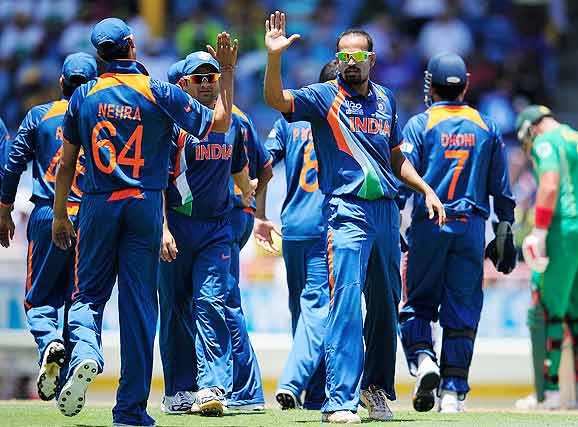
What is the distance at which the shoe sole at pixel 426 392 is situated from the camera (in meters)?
10.4

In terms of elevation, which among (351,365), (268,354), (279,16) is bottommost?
(268,354)

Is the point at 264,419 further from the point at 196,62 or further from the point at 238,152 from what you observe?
the point at 196,62

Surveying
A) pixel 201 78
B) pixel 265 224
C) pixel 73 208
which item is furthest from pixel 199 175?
pixel 265 224

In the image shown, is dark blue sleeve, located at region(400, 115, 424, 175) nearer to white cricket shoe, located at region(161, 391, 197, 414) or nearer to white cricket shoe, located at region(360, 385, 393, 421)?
white cricket shoe, located at region(360, 385, 393, 421)

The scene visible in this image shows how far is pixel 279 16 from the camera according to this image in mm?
8805

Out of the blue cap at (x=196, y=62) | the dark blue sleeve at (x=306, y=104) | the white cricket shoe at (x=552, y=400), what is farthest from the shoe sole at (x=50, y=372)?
the white cricket shoe at (x=552, y=400)

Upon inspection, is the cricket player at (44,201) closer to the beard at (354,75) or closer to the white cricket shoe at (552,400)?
the beard at (354,75)

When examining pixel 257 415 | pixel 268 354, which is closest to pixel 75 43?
pixel 268 354

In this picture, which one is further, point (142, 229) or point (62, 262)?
point (62, 262)

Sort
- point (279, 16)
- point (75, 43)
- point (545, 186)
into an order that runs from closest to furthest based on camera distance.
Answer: point (279, 16), point (545, 186), point (75, 43)

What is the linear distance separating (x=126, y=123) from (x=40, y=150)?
2155 millimetres

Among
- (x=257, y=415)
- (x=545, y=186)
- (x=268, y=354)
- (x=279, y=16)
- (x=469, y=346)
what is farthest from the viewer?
(x=268, y=354)

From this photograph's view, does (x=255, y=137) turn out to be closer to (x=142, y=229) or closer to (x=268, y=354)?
(x=142, y=229)

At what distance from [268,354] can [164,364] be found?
4.34 m
